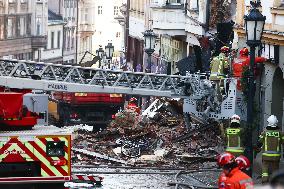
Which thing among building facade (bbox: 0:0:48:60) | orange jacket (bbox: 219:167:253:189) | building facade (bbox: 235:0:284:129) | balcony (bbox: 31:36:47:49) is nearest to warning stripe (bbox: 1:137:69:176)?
orange jacket (bbox: 219:167:253:189)

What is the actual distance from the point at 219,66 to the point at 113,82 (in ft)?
11.4

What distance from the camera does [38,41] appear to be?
72062 mm

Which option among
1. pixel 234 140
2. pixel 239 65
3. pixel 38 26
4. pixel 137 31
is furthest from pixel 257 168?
pixel 38 26

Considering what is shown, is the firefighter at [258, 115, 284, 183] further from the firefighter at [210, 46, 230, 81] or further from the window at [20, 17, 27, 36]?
the window at [20, 17, 27, 36]

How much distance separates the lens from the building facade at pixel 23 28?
222ft

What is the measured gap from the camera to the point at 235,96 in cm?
2311

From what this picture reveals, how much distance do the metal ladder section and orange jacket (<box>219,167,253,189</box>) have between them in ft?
48.7

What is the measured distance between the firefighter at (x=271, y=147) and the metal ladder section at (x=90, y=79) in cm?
744

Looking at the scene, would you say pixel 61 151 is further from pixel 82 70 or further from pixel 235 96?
pixel 82 70

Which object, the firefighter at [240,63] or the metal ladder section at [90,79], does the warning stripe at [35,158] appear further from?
the metal ladder section at [90,79]

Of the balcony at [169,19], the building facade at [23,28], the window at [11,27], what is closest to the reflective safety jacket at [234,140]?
the balcony at [169,19]

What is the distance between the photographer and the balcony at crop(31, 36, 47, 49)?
7152 cm

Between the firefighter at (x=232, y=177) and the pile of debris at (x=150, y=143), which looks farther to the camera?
the pile of debris at (x=150, y=143)

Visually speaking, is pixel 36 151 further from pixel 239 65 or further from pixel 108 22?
pixel 108 22
